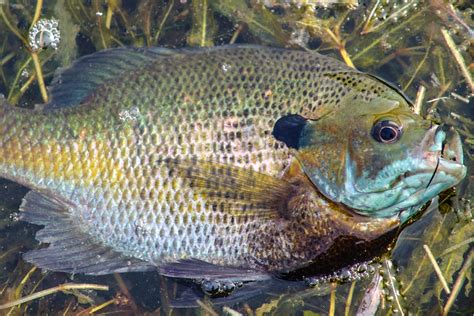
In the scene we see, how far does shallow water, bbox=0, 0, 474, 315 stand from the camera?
3.04 m

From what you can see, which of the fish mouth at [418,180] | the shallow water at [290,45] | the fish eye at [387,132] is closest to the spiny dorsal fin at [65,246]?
the shallow water at [290,45]

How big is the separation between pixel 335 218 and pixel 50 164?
1392 mm

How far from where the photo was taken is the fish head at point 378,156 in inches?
85.5

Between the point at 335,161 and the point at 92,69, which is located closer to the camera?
the point at 335,161

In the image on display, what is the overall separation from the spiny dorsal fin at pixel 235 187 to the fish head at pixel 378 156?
0.59 feet

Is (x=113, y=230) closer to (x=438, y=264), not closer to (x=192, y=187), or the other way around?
(x=192, y=187)

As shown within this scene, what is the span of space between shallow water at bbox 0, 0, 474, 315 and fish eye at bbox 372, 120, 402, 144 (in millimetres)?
899

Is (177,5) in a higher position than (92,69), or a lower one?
higher

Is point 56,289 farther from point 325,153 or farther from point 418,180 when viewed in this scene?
point 418,180

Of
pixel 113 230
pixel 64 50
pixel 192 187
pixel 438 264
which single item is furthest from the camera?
pixel 64 50

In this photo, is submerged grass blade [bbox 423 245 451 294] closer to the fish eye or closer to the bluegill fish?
the bluegill fish

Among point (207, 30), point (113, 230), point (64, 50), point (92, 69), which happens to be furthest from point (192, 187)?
point (64, 50)

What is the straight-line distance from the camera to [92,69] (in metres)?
2.76

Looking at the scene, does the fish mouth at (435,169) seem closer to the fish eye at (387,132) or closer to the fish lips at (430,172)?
the fish lips at (430,172)
